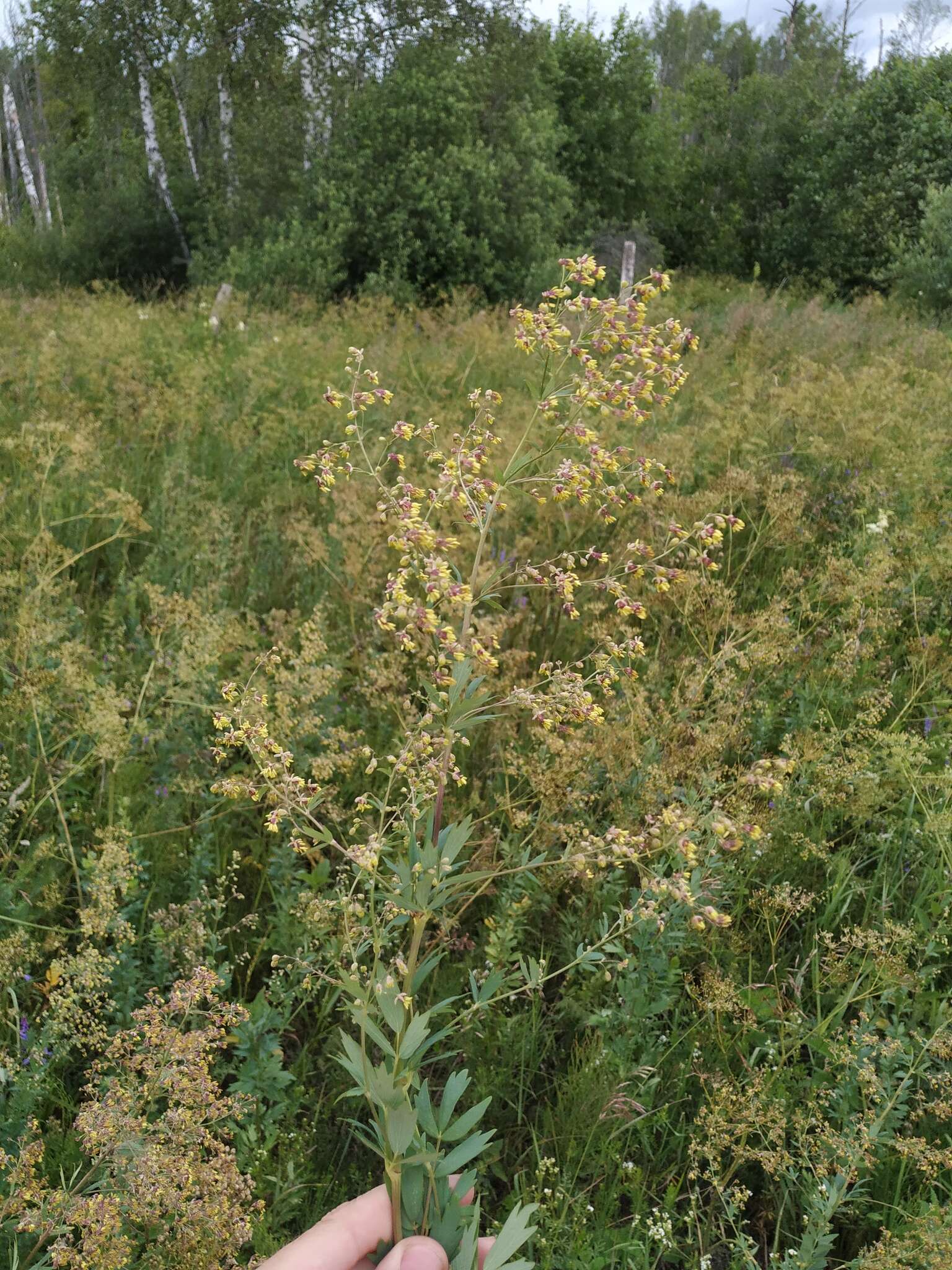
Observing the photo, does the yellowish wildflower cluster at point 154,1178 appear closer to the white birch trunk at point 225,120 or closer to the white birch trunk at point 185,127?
the white birch trunk at point 225,120

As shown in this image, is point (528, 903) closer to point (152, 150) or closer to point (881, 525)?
point (881, 525)

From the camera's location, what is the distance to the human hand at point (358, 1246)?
3.80ft

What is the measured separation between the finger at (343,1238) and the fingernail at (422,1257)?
0.42 feet

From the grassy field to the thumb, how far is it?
0.33 metres

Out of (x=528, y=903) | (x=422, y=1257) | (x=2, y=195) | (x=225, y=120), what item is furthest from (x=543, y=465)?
(x=2, y=195)

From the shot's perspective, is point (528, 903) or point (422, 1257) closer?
point (422, 1257)

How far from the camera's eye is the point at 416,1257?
1.16 m

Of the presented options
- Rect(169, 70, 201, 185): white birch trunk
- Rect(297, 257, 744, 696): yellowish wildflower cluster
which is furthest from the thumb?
Rect(169, 70, 201, 185): white birch trunk

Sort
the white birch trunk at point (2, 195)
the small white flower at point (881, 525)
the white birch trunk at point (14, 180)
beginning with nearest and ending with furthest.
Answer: the small white flower at point (881, 525) < the white birch trunk at point (2, 195) < the white birch trunk at point (14, 180)

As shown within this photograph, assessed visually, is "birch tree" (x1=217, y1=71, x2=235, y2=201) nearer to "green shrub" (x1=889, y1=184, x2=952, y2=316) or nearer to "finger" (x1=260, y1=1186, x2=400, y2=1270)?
"green shrub" (x1=889, y1=184, x2=952, y2=316)

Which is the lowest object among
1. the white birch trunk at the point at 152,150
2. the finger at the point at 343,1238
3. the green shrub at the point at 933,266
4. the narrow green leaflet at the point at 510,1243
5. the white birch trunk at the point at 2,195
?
the finger at the point at 343,1238

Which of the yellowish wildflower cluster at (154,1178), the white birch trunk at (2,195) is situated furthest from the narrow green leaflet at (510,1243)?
the white birch trunk at (2,195)

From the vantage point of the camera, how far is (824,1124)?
1.61 metres

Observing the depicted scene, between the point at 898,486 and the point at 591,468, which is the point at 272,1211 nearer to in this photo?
the point at 591,468
